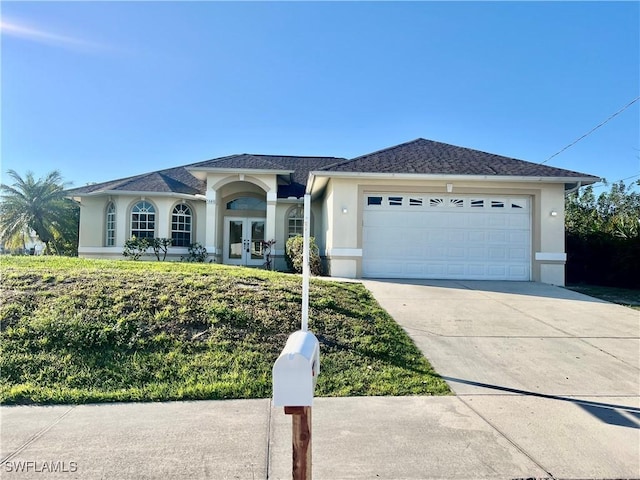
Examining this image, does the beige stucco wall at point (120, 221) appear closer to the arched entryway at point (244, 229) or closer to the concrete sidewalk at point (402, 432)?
the arched entryway at point (244, 229)

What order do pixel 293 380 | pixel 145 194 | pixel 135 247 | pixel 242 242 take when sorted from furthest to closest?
pixel 242 242 → pixel 145 194 → pixel 135 247 → pixel 293 380

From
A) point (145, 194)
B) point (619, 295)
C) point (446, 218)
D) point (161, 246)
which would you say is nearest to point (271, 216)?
point (161, 246)

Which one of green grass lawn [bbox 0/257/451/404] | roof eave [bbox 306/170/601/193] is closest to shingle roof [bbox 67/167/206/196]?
roof eave [bbox 306/170/601/193]

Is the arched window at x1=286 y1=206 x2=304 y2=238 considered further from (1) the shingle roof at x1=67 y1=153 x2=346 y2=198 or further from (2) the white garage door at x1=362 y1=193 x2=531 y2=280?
(2) the white garage door at x1=362 y1=193 x2=531 y2=280

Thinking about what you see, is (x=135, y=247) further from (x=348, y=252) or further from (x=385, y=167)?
(x=385, y=167)

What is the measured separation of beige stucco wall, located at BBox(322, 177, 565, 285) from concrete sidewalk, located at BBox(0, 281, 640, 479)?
22.1ft

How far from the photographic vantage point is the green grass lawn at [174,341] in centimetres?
→ 496

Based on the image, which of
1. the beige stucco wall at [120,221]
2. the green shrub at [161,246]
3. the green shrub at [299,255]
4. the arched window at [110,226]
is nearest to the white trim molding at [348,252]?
the green shrub at [299,255]

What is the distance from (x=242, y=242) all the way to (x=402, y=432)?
15.7 meters

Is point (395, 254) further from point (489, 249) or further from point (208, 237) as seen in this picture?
point (208, 237)

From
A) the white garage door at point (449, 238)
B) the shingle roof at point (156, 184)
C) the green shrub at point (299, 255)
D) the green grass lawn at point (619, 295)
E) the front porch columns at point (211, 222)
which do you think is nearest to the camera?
the green grass lawn at point (619, 295)

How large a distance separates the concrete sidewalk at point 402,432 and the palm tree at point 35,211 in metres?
20.7

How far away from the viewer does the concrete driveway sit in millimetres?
3720

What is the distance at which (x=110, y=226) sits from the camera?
60.3 ft
